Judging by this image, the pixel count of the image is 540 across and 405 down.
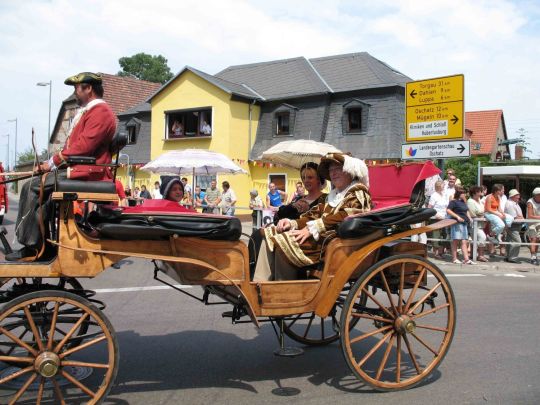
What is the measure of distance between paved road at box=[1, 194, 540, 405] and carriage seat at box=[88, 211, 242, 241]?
1.23 meters

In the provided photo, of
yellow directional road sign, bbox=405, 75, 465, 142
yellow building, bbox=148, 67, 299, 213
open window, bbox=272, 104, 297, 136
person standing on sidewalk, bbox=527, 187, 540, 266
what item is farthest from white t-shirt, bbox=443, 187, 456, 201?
open window, bbox=272, 104, 297, 136

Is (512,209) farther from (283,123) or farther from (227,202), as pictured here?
(283,123)

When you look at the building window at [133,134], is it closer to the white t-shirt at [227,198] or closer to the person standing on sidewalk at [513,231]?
the white t-shirt at [227,198]

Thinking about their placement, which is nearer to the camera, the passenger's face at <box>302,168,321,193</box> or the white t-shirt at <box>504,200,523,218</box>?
the passenger's face at <box>302,168,321,193</box>

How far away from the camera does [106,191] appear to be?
3.68 metres

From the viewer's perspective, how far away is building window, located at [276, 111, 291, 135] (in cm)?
2816

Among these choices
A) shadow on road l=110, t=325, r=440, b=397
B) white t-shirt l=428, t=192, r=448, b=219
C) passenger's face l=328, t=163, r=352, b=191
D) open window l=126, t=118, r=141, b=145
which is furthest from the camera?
open window l=126, t=118, r=141, b=145

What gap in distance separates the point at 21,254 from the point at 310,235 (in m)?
2.18

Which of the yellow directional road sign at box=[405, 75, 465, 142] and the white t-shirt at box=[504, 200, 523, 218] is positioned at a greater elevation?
the yellow directional road sign at box=[405, 75, 465, 142]

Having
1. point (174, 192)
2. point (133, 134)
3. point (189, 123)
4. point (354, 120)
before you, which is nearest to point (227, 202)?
point (174, 192)

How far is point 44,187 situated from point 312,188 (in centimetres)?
272

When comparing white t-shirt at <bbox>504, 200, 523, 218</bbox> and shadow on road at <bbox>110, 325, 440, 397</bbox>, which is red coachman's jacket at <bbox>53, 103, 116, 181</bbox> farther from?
white t-shirt at <bbox>504, 200, 523, 218</bbox>

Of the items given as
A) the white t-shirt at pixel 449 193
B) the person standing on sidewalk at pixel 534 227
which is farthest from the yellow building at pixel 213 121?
the person standing on sidewalk at pixel 534 227

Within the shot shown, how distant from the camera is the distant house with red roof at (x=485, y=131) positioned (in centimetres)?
4353
